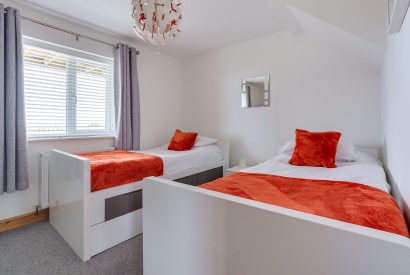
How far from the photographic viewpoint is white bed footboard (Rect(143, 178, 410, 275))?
55 cm

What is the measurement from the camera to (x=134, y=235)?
195 cm

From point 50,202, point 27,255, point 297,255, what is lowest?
point 27,255

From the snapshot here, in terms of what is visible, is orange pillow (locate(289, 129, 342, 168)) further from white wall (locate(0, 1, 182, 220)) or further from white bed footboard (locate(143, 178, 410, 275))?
white wall (locate(0, 1, 182, 220))

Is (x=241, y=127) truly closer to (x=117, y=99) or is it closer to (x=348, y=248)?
(x=117, y=99)

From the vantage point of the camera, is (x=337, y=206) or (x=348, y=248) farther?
(x=337, y=206)

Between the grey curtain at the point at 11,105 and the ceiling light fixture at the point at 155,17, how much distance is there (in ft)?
5.15

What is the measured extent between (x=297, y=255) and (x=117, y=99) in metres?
2.82

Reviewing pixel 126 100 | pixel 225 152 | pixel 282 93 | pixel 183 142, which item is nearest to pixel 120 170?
pixel 183 142

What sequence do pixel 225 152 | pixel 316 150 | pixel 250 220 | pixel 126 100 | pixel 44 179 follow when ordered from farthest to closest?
pixel 225 152 < pixel 126 100 < pixel 44 179 < pixel 316 150 < pixel 250 220

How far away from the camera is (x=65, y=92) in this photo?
2553mm

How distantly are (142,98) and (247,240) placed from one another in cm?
292

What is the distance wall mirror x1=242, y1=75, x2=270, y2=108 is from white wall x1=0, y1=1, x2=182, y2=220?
51.8 inches

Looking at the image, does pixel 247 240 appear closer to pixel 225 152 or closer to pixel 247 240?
pixel 247 240

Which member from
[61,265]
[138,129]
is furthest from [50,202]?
[138,129]
